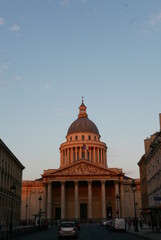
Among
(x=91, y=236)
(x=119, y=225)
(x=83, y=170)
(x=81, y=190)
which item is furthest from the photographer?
(x=81, y=190)

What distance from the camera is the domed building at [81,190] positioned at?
92500mm

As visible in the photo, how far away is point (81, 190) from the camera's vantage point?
3949 inches

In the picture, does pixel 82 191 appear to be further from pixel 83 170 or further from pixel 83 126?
pixel 83 126

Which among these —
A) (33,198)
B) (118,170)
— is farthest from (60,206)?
(118,170)

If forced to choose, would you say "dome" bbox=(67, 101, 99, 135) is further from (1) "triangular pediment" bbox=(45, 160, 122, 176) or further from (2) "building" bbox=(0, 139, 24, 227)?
(2) "building" bbox=(0, 139, 24, 227)

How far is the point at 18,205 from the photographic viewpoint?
72.1 meters

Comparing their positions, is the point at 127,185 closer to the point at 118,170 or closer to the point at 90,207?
the point at 118,170

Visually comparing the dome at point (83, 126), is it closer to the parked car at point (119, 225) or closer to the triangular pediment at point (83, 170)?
the triangular pediment at point (83, 170)

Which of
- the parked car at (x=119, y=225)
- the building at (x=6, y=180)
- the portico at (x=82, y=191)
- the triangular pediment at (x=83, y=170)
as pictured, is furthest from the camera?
the triangular pediment at (x=83, y=170)

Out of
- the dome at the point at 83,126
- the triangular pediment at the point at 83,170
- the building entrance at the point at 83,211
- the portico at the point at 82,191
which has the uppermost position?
the dome at the point at 83,126

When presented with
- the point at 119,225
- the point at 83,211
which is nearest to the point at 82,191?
the point at 83,211

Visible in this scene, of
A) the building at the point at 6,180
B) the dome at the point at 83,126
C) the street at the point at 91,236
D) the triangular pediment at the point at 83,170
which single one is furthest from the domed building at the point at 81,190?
the street at the point at 91,236

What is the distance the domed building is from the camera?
92500 mm

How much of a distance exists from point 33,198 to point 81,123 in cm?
3330
